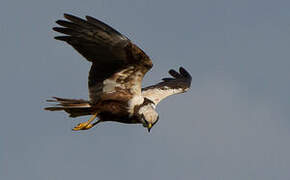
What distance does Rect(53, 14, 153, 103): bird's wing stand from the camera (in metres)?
11.3

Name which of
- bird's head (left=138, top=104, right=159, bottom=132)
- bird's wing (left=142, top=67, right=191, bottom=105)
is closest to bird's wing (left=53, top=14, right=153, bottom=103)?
bird's head (left=138, top=104, right=159, bottom=132)

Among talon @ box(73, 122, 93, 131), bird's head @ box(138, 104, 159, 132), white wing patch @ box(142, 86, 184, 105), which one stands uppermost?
white wing patch @ box(142, 86, 184, 105)

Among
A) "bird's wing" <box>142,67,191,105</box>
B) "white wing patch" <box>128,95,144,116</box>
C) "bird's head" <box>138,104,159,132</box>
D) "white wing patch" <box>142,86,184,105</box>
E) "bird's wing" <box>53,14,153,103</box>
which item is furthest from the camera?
"bird's wing" <box>142,67,191,105</box>

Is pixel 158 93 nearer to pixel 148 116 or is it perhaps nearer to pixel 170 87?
pixel 170 87

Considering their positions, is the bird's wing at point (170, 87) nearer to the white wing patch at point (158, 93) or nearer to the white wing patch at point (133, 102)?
the white wing patch at point (158, 93)

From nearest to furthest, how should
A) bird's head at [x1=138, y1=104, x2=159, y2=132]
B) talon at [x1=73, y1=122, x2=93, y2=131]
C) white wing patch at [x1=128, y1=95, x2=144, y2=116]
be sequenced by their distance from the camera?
bird's head at [x1=138, y1=104, x2=159, y2=132], white wing patch at [x1=128, y1=95, x2=144, y2=116], talon at [x1=73, y1=122, x2=93, y2=131]

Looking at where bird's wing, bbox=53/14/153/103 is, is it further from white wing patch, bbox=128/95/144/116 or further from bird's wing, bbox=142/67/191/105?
bird's wing, bbox=142/67/191/105

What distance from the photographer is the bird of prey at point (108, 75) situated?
11320 millimetres

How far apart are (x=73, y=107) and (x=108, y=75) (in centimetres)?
85

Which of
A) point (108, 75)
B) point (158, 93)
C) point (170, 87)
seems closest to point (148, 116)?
point (108, 75)

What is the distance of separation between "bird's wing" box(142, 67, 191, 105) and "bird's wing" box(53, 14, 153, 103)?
3.78ft

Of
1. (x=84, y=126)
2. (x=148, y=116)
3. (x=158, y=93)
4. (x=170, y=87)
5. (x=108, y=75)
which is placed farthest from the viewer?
(x=170, y=87)

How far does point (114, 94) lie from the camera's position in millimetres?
12109

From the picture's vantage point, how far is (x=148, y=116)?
11.7 meters
